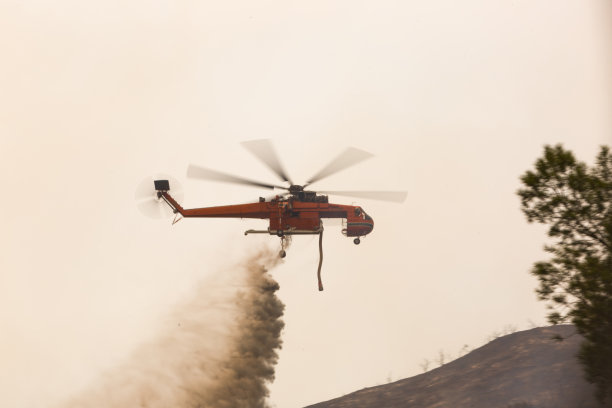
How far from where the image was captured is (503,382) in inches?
1328

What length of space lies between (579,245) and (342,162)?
26.8 ft

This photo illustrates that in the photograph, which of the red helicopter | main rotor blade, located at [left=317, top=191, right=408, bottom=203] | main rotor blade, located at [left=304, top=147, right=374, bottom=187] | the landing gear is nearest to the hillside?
main rotor blade, located at [left=317, top=191, right=408, bottom=203]

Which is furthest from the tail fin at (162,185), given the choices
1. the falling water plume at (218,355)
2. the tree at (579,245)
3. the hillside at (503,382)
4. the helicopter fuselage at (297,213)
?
the hillside at (503,382)

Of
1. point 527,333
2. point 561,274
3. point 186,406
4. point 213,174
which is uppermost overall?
point 213,174


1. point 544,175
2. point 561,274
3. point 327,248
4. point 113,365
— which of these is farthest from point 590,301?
point 113,365

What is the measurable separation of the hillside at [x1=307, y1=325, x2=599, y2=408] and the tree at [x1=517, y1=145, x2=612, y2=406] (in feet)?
18.5

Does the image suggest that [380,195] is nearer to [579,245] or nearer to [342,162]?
[342,162]

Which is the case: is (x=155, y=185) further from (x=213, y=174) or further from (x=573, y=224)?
(x=573, y=224)

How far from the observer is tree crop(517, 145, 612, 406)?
24500 mm

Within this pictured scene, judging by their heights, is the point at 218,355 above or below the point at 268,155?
below

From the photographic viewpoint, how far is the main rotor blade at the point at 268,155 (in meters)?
28.3

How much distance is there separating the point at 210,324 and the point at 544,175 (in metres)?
12.8

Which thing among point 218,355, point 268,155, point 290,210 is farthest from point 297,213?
point 218,355

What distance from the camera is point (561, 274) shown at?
82.5ft
